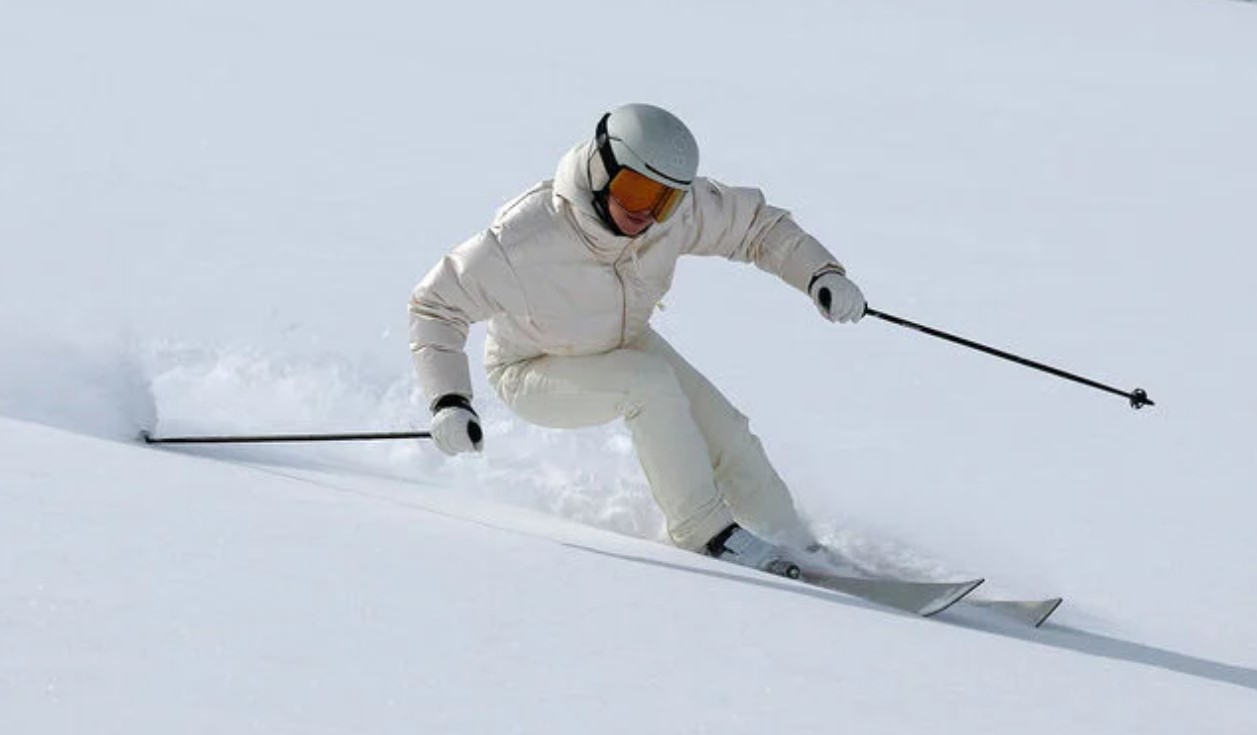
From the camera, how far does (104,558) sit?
12.0 ft

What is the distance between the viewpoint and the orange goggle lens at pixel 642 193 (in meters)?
4.68

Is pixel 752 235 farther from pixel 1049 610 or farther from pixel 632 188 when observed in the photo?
pixel 1049 610

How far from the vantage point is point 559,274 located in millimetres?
4949

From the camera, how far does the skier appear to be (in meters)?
4.76

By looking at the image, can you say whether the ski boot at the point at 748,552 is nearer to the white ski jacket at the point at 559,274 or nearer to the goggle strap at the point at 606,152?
the white ski jacket at the point at 559,274

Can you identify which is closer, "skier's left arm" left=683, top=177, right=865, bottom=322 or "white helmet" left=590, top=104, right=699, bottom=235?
"white helmet" left=590, top=104, right=699, bottom=235

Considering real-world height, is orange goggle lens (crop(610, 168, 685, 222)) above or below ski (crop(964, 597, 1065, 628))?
above

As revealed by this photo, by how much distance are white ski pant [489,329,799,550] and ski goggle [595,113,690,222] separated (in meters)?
0.46

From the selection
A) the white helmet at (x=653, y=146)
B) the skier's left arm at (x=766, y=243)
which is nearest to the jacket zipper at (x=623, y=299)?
the skier's left arm at (x=766, y=243)

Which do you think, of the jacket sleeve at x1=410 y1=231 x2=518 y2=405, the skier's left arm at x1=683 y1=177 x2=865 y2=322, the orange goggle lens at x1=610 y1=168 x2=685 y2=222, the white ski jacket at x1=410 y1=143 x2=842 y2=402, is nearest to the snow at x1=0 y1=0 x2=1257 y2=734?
the jacket sleeve at x1=410 y1=231 x2=518 y2=405

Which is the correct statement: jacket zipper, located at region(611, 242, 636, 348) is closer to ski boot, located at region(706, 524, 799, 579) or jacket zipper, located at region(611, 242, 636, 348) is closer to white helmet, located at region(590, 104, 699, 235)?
white helmet, located at region(590, 104, 699, 235)

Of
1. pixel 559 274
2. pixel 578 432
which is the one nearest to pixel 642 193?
pixel 559 274

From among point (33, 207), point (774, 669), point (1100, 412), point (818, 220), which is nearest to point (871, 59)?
point (818, 220)

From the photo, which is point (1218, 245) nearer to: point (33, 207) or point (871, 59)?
point (33, 207)
